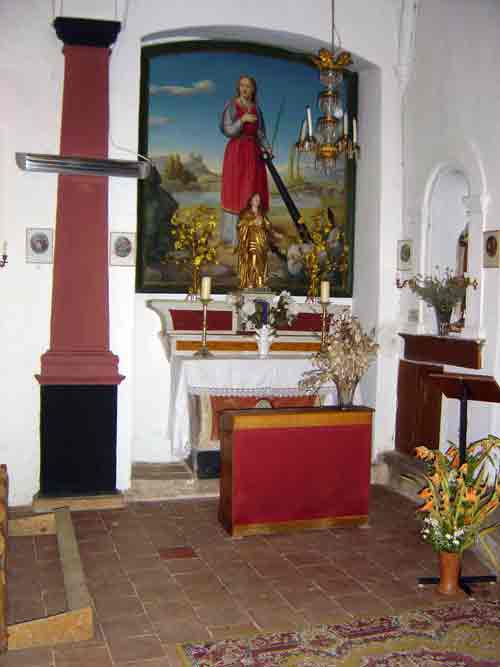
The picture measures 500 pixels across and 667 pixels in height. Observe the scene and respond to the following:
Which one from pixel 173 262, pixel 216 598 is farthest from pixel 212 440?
pixel 216 598

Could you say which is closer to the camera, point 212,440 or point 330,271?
point 212,440

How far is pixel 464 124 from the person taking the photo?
6.45m

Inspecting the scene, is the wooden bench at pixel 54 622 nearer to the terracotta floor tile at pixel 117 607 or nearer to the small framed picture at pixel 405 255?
the terracotta floor tile at pixel 117 607

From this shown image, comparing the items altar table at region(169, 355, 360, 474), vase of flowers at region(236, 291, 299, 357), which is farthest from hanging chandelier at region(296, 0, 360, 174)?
vase of flowers at region(236, 291, 299, 357)

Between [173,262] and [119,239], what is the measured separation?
104 cm

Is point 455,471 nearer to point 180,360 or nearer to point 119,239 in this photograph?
Result: point 180,360

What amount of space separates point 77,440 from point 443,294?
346 centimetres

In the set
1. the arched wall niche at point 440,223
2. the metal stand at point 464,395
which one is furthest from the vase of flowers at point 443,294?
the metal stand at point 464,395

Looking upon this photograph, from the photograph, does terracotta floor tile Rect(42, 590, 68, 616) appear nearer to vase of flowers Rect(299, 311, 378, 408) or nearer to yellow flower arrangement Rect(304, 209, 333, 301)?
vase of flowers Rect(299, 311, 378, 408)

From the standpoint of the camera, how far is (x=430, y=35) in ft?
23.1

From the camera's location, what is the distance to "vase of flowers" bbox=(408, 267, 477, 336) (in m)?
6.52

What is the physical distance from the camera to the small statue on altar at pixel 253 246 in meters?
7.53

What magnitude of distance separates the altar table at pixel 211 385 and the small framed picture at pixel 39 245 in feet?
4.95

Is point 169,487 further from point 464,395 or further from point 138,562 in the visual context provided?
point 464,395
